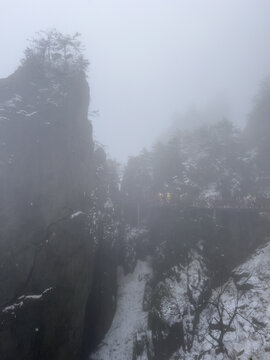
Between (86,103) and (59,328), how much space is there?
22.0 m

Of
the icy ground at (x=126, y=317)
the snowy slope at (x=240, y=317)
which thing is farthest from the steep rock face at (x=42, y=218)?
the snowy slope at (x=240, y=317)

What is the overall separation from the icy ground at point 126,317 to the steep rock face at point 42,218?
3.31 m

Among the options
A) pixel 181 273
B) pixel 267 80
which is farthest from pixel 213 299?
pixel 267 80

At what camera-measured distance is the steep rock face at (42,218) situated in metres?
21.2

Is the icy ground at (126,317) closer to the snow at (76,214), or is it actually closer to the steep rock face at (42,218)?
the steep rock face at (42,218)

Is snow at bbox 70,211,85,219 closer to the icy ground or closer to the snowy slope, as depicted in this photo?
the icy ground

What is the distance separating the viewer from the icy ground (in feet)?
83.9

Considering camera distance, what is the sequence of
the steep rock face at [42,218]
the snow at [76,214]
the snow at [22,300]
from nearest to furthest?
the snow at [22,300]
the steep rock face at [42,218]
the snow at [76,214]

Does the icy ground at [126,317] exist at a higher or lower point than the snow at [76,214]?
lower

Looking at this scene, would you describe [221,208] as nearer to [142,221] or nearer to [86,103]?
[142,221]

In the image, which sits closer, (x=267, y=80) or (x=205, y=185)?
(x=205, y=185)

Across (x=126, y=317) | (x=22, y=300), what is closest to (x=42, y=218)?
(x=22, y=300)

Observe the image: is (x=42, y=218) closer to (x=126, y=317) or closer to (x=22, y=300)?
(x=22, y=300)

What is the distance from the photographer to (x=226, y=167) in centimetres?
4300
